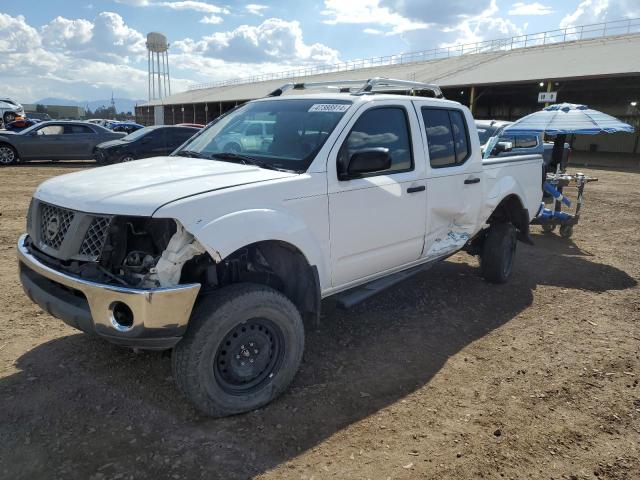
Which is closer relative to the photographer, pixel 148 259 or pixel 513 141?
pixel 148 259

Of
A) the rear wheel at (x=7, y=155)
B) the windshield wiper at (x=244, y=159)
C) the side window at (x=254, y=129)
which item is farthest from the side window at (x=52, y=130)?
the windshield wiper at (x=244, y=159)

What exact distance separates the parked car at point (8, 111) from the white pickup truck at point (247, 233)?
31.0 m

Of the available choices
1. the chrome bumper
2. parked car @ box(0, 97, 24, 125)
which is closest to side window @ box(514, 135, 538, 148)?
the chrome bumper

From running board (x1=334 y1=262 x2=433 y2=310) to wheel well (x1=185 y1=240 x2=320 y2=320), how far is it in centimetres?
31

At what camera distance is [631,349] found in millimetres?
4312

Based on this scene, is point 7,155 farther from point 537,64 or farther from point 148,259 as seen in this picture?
point 537,64

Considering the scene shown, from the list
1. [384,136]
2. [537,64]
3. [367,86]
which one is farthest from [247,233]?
[537,64]

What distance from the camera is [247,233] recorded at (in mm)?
2930

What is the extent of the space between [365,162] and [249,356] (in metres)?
1.55

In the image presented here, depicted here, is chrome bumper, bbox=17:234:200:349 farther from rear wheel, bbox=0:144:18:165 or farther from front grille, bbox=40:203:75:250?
rear wheel, bbox=0:144:18:165

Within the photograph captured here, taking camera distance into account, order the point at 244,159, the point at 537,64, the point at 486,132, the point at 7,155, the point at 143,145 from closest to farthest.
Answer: the point at 244,159 < the point at 486,132 < the point at 143,145 < the point at 7,155 < the point at 537,64

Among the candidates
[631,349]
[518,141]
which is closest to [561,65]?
[518,141]

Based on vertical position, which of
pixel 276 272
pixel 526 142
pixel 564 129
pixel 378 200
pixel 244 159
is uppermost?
pixel 564 129

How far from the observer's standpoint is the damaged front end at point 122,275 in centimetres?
267
